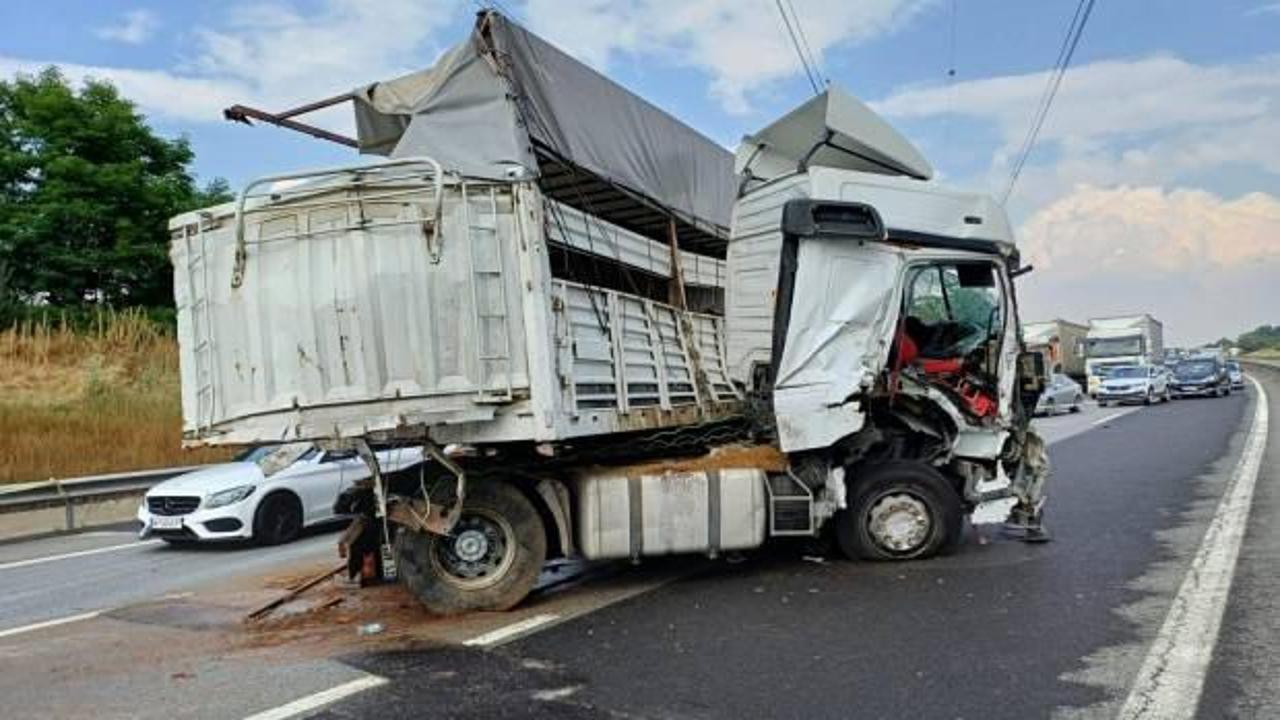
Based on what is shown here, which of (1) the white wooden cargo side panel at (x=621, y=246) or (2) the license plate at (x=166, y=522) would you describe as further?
(2) the license plate at (x=166, y=522)

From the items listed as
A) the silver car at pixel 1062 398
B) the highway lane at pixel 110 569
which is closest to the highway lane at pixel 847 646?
the highway lane at pixel 110 569

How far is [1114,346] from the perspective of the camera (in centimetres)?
4291

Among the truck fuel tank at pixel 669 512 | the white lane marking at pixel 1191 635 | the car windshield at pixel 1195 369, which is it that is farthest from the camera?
the car windshield at pixel 1195 369

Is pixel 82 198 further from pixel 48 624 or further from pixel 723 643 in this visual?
pixel 723 643

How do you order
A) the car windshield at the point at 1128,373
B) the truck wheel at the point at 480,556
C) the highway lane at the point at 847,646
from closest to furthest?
the highway lane at the point at 847,646 < the truck wheel at the point at 480,556 < the car windshield at the point at 1128,373

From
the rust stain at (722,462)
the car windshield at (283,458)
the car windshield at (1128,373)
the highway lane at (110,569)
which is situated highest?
the car windshield at (1128,373)

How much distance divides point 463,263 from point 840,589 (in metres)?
3.42

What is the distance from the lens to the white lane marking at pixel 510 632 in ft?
20.2

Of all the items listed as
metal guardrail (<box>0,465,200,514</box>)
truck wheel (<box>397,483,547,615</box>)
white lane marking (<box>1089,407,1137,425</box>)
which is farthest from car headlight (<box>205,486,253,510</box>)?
white lane marking (<box>1089,407,1137,425</box>)

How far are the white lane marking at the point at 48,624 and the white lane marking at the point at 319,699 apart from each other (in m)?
3.39

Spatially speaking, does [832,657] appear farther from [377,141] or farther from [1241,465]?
[1241,465]

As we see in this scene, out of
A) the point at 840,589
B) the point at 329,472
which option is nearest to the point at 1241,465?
the point at 840,589

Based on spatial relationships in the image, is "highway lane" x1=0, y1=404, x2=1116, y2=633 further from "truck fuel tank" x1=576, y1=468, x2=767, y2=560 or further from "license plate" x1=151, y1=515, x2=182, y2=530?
"truck fuel tank" x1=576, y1=468, x2=767, y2=560

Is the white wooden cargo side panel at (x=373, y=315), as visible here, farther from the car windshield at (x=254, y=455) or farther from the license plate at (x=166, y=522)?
the car windshield at (x=254, y=455)
